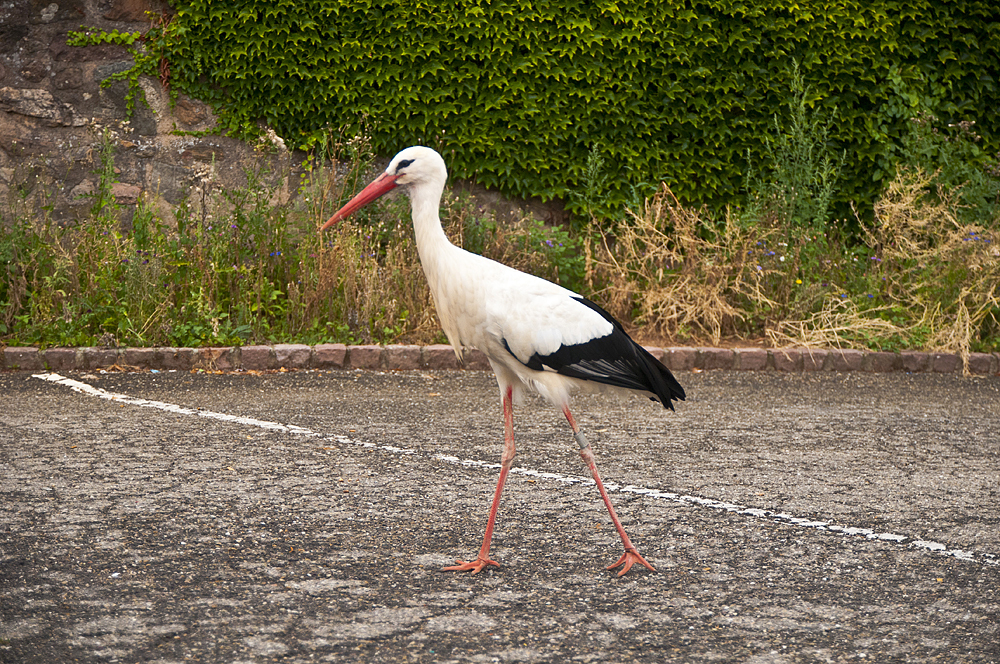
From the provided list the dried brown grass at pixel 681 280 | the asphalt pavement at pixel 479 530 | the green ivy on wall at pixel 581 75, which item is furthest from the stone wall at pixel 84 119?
the dried brown grass at pixel 681 280

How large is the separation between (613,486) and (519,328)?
4.34ft

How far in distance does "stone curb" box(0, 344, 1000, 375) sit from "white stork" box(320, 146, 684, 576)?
3.86 metres

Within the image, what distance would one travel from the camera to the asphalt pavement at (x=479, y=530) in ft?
9.85

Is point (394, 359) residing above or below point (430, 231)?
below

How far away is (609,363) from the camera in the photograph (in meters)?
3.87

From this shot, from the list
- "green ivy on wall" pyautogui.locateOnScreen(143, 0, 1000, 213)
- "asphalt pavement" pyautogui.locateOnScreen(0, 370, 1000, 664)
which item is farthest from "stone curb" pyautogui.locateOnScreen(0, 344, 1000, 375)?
"green ivy on wall" pyautogui.locateOnScreen(143, 0, 1000, 213)

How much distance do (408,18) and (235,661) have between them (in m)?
8.20

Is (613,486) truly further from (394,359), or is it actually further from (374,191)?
(394,359)

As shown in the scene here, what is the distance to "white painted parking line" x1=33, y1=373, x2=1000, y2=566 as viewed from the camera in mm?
3879

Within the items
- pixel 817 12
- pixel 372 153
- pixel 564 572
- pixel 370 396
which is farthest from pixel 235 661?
pixel 817 12

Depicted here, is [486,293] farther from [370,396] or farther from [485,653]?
[370,396]

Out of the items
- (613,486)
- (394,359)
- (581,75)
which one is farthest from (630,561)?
(581,75)

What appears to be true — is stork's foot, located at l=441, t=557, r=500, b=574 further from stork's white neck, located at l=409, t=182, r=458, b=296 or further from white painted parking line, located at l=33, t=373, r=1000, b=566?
white painted parking line, located at l=33, t=373, r=1000, b=566

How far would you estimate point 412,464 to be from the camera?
5.05m
